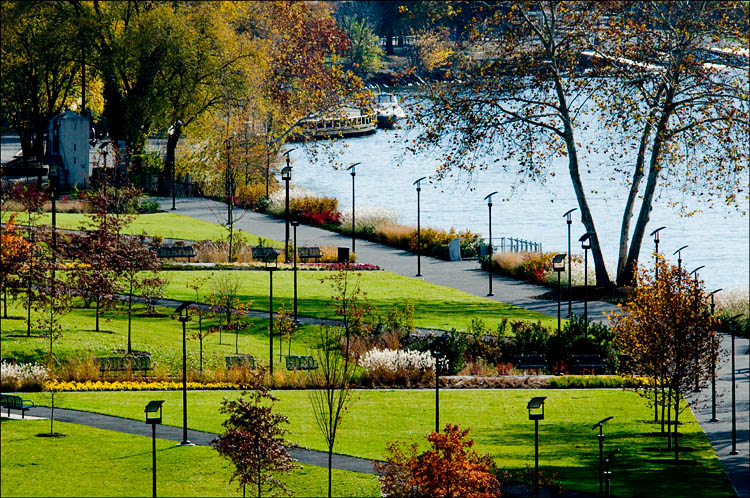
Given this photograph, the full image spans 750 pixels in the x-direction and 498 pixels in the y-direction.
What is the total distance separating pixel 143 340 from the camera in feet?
108

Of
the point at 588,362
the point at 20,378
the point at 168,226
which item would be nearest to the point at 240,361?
the point at 20,378

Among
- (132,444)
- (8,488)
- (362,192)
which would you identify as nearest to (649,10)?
(132,444)

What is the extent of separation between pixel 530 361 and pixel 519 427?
6.18 m

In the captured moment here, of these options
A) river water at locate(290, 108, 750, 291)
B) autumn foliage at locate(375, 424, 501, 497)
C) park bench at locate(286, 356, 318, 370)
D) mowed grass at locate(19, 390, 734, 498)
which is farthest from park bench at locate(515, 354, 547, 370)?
river water at locate(290, 108, 750, 291)

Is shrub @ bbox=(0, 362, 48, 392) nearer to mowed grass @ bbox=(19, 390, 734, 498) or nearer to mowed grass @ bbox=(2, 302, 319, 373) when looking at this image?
mowed grass @ bbox=(19, 390, 734, 498)

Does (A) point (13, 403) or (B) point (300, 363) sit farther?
(B) point (300, 363)

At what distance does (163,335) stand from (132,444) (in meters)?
11.1

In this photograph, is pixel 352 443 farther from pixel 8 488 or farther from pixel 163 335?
pixel 163 335

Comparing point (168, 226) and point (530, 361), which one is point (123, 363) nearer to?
point (530, 361)

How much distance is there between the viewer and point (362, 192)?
3184 inches

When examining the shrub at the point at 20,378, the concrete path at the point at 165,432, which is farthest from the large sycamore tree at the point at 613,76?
the concrete path at the point at 165,432

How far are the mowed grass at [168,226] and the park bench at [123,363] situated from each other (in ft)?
64.0

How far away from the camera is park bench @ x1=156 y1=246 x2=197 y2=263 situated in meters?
46.0

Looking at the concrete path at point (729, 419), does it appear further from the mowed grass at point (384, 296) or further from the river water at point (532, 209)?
the river water at point (532, 209)
